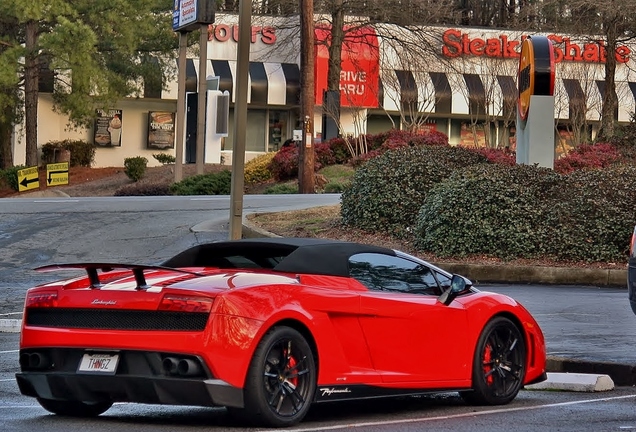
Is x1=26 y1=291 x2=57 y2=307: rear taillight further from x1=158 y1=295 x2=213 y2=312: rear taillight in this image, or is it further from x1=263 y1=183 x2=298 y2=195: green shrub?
x1=263 y1=183 x2=298 y2=195: green shrub

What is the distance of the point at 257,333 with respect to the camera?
7.04 m

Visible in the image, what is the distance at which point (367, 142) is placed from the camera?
1641 inches

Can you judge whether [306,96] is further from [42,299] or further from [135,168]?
[42,299]

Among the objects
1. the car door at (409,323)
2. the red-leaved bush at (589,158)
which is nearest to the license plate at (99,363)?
the car door at (409,323)

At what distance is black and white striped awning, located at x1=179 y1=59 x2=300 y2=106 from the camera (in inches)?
2108

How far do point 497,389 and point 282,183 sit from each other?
3005 centimetres

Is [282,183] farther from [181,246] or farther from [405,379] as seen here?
[405,379]

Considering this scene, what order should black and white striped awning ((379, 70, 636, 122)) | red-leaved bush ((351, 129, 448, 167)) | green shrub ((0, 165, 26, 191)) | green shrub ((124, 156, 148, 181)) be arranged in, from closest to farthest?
red-leaved bush ((351, 129, 448, 167)) → green shrub ((124, 156, 148, 181)) → green shrub ((0, 165, 26, 191)) → black and white striped awning ((379, 70, 636, 122))

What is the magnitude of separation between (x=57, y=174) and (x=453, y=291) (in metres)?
39.4

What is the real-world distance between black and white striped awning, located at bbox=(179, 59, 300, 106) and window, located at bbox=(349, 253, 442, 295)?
4513 centimetres

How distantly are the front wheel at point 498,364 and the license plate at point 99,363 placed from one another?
9.19 ft

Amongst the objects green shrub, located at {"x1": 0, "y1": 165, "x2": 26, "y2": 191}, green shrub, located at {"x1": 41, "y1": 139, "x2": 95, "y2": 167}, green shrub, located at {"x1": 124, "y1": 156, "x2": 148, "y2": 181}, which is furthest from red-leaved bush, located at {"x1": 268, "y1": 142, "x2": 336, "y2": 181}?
green shrub, located at {"x1": 41, "y1": 139, "x2": 95, "y2": 167}

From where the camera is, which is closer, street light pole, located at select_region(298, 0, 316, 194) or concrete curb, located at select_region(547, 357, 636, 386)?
concrete curb, located at select_region(547, 357, 636, 386)

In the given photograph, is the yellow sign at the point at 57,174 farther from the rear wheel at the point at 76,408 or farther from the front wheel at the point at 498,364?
the rear wheel at the point at 76,408
